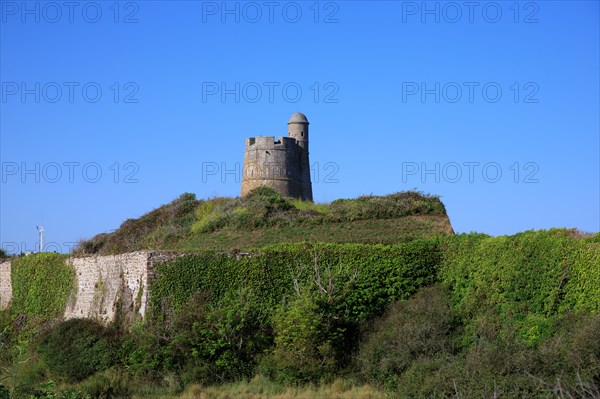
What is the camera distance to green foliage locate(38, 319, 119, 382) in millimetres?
25109

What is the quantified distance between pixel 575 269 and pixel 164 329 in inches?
479

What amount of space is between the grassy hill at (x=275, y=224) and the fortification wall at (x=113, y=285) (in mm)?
6653

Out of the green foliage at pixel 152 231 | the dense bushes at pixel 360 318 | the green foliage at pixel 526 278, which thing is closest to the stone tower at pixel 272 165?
the green foliage at pixel 152 231

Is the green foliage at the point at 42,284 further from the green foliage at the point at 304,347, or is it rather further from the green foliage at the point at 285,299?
the green foliage at the point at 304,347

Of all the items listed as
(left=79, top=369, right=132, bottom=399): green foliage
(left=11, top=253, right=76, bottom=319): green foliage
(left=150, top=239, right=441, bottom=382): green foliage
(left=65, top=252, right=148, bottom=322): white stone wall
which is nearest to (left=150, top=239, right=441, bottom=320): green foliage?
(left=150, top=239, right=441, bottom=382): green foliage

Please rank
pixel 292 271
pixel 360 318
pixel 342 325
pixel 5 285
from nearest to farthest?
pixel 342 325, pixel 360 318, pixel 292 271, pixel 5 285

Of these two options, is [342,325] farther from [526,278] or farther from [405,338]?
[526,278]

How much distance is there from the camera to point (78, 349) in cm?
2562

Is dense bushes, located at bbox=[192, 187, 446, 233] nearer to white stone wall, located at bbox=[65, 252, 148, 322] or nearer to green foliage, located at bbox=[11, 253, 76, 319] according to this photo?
green foliage, located at bbox=[11, 253, 76, 319]

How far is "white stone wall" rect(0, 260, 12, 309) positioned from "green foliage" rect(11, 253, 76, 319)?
0.56 meters

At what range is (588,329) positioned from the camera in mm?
19016

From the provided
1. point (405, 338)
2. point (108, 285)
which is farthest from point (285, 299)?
point (108, 285)

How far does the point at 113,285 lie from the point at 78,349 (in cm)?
321

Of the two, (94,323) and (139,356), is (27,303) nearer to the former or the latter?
(94,323)
